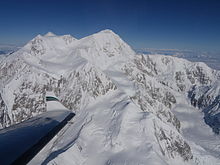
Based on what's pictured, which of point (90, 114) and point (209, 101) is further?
point (209, 101)

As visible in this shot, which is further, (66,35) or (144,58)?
(144,58)

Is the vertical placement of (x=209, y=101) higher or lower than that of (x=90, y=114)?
lower

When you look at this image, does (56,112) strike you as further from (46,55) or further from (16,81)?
(46,55)

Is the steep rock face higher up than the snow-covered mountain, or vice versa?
the snow-covered mountain

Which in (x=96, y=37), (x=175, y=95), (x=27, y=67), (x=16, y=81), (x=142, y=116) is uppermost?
(x=96, y=37)

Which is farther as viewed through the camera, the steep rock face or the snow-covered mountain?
the steep rock face

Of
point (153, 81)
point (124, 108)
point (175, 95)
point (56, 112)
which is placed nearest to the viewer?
point (124, 108)

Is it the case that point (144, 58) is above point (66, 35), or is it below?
below

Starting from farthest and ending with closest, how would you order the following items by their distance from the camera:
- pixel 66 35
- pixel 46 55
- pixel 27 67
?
pixel 66 35 < pixel 46 55 < pixel 27 67

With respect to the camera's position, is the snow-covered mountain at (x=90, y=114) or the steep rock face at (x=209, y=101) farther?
the steep rock face at (x=209, y=101)

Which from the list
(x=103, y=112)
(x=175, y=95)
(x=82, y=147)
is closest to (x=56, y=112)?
(x=103, y=112)

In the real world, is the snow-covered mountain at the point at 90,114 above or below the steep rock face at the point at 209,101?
above
